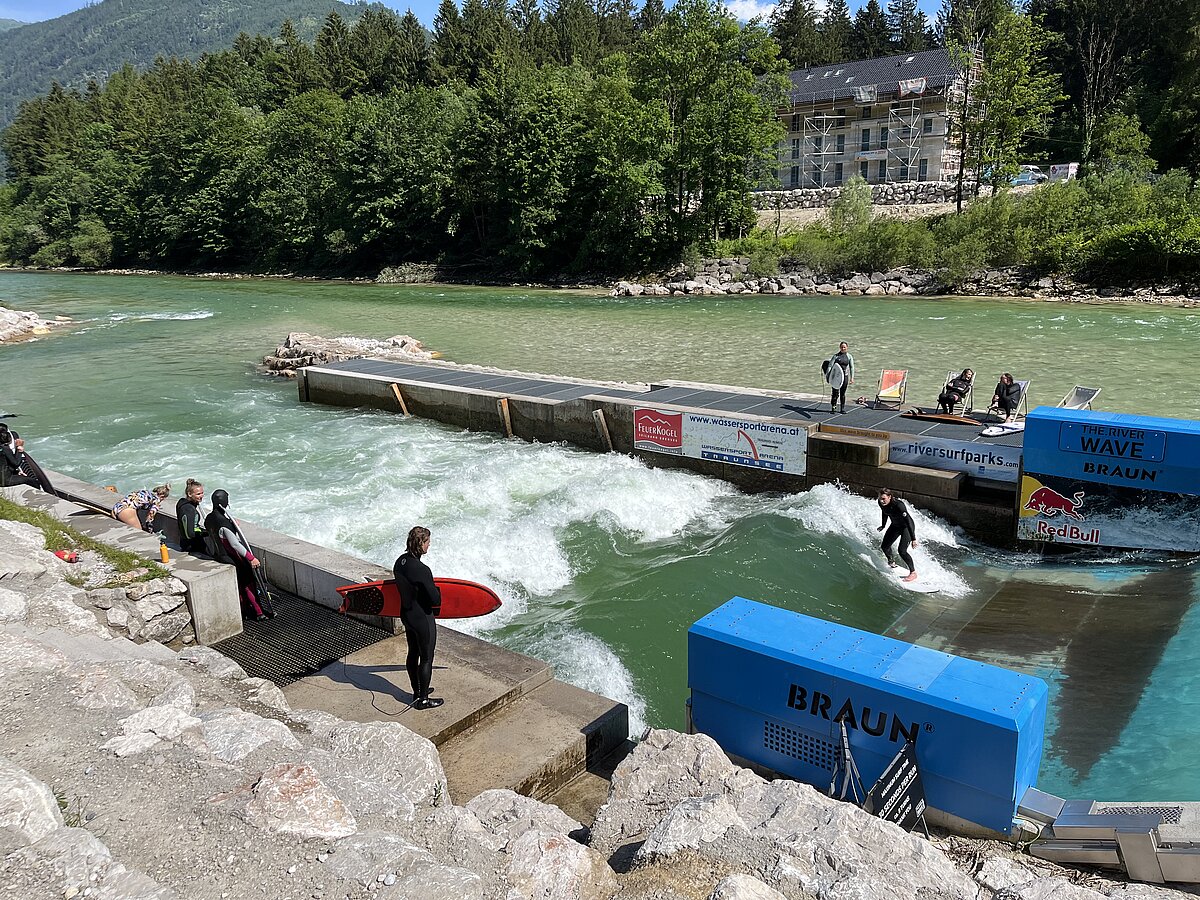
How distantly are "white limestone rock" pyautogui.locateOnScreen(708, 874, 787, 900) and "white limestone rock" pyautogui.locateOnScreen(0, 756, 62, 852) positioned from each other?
347 centimetres

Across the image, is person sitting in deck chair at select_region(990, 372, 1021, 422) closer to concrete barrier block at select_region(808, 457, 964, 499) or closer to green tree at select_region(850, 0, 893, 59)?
concrete barrier block at select_region(808, 457, 964, 499)

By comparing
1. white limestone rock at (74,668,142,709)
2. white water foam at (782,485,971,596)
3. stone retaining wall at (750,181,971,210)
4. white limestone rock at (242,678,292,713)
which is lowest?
white water foam at (782,485,971,596)

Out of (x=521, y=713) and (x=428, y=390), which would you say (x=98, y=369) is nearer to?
(x=428, y=390)

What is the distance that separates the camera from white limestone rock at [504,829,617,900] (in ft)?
16.5

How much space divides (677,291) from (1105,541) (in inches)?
1781

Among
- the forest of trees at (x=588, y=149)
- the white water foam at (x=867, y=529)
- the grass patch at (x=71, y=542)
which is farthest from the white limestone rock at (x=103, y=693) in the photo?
the forest of trees at (x=588, y=149)

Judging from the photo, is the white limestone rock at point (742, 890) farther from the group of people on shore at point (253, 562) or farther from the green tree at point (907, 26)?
the green tree at point (907, 26)

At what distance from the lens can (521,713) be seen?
27.0 feet

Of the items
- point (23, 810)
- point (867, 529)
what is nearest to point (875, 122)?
point (867, 529)

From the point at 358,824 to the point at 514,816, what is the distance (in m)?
1.12

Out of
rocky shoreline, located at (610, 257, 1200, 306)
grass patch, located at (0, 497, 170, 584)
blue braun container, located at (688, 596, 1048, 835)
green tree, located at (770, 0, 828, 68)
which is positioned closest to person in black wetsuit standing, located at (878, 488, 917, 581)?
blue braun container, located at (688, 596, 1048, 835)

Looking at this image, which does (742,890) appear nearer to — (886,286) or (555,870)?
(555,870)

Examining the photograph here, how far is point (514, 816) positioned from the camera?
594 cm

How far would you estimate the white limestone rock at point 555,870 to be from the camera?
502cm
